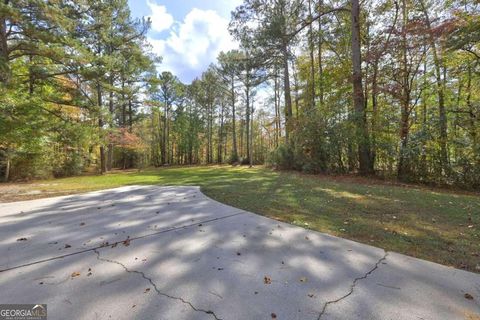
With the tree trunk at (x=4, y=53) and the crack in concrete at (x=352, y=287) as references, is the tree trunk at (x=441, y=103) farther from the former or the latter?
the tree trunk at (x=4, y=53)

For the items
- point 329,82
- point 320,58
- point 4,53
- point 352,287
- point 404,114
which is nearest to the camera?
point 352,287

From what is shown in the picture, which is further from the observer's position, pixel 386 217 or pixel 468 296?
pixel 386 217

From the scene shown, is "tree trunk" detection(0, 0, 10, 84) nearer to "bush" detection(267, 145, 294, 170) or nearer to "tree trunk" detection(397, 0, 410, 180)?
"bush" detection(267, 145, 294, 170)

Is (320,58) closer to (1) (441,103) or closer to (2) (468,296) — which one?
(1) (441,103)

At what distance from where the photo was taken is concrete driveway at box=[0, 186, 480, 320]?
1.61 meters

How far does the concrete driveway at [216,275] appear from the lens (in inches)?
63.3

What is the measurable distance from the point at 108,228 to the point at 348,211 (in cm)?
397

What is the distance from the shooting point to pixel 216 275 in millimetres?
2059

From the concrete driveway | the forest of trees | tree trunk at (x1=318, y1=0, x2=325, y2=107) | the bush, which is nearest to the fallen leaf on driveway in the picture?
the concrete driveway

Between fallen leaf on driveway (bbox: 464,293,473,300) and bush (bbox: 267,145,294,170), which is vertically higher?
bush (bbox: 267,145,294,170)

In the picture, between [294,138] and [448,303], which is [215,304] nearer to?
[448,303]

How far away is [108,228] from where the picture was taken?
10.9ft

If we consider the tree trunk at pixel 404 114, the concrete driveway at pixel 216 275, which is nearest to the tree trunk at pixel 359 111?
the tree trunk at pixel 404 114

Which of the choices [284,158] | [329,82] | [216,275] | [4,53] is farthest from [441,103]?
[4,53]
